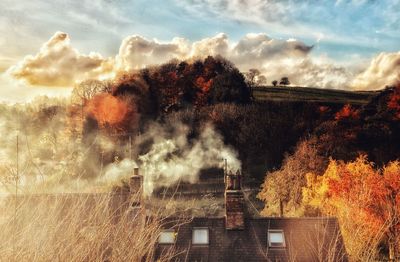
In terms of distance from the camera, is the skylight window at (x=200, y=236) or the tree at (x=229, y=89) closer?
the skylight window at (x=200, y=236)

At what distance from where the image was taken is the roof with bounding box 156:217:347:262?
55.9ft

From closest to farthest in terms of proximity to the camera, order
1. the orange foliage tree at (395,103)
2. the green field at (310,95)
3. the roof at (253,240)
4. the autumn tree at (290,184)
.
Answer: the roof at (253,240)
the autumn tree at (290,184)
the orange foliage tree at (395,103)
the green field at (310,95)

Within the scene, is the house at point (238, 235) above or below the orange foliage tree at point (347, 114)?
below

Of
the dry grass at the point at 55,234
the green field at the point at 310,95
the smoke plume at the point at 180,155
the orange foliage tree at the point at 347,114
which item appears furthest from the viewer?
the green field at the point at 310,95

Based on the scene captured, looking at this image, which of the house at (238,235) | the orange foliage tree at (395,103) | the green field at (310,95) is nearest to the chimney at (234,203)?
the house at (238,235)

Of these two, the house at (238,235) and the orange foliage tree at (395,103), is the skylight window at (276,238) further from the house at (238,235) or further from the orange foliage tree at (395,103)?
the orange foliage tree at (395,103)

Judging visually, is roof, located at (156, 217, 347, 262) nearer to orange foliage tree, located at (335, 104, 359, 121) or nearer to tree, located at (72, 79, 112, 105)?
orange foliage tree, located at (335, 104, 359, 121)

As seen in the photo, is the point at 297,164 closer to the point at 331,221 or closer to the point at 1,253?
the point at 331,221

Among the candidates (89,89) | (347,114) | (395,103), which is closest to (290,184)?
(395,103)

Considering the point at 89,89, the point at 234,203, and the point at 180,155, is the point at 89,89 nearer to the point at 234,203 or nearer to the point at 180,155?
the point at 180,155

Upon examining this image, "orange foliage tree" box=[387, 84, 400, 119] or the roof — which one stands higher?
"orange foliage tree" box=[387, 84, 400, 119]

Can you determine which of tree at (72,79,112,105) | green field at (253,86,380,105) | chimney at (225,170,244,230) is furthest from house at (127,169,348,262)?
green field at (253,86,380,105)

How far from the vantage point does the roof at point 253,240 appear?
17.0 m

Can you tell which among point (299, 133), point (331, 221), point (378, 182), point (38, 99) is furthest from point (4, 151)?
point (38, 99)
